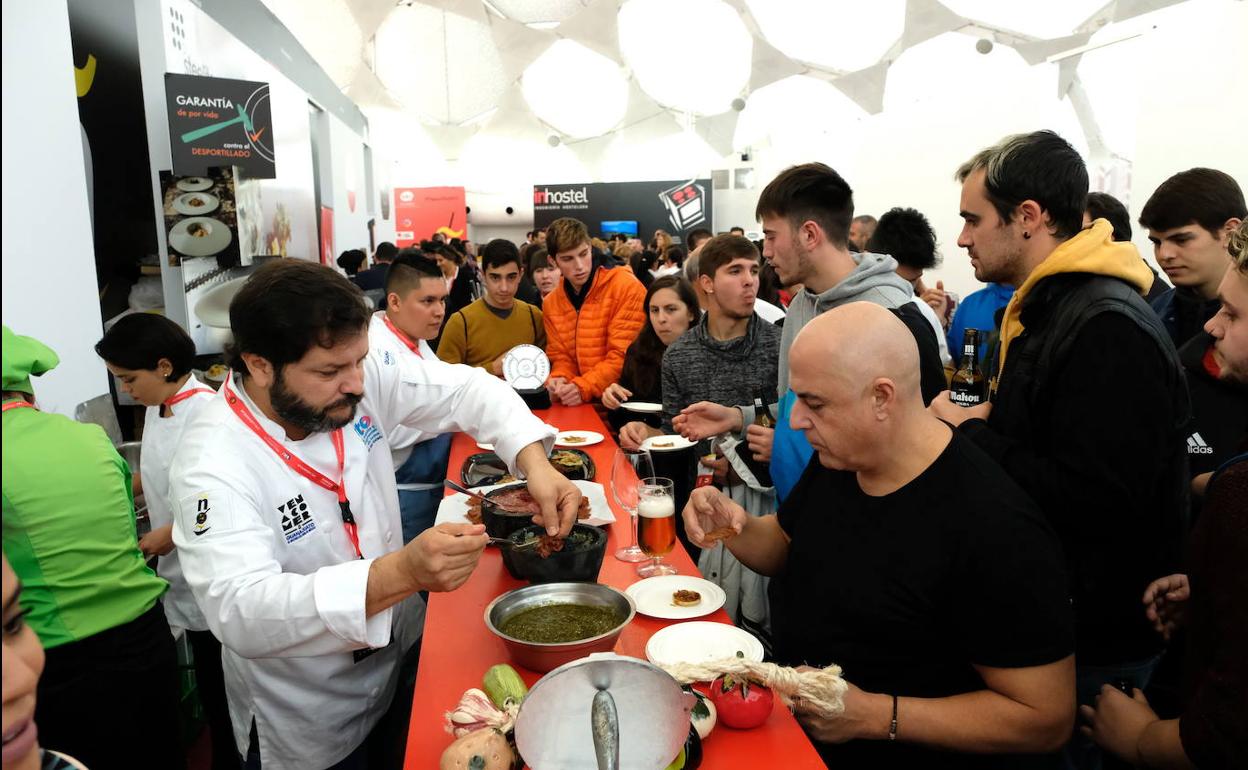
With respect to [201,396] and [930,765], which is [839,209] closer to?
[930,765]

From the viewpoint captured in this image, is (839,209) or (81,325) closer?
(839,209)

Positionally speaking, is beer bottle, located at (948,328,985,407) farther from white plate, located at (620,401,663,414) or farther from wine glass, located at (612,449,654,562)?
white plate, located at (620,401,663,414)

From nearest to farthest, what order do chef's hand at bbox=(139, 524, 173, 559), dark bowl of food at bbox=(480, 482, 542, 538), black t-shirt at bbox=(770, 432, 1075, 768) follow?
black t-shirt at bbox=(770, 432, 1075, 768), dark bowl of food at bbox=(480, 482, 542, 538), chef's hand at bbox=(139, 524, 173, 559)

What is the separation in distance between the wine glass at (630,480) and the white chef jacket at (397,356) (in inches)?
34.9

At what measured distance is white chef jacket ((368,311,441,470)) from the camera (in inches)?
111

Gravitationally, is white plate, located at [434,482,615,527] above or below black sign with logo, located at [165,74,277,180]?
below

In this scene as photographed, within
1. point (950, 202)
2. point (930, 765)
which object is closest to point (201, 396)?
point (930, 765)

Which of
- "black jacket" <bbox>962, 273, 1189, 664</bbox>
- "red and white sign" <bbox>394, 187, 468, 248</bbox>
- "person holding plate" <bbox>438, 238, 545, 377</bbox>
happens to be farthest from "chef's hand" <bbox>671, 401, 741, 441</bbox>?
"red and white sign" <bbox>394, 187, 468, 248</bbox>

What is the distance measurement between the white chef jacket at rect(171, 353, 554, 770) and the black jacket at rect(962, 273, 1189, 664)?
1503 mm

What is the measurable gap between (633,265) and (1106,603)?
856cm

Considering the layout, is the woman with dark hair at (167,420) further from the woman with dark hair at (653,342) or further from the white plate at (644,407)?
the woman with dark hair at (653,342)

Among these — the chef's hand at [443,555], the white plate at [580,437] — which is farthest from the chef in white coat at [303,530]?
the white plate at [580,437]

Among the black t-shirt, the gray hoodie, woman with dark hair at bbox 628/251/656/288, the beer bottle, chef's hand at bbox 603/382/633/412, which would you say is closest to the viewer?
the black t-shirt

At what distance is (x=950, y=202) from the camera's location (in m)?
8.53
